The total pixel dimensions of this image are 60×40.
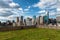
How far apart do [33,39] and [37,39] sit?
39.6 inches

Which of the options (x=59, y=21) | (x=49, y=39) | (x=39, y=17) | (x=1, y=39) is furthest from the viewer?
(x=39, y=17)

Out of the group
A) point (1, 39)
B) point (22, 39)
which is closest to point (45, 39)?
point (22, 39)

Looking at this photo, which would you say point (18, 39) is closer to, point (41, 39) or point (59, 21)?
point (41, 39)

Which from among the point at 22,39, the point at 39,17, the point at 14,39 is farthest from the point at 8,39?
the point at 39,17

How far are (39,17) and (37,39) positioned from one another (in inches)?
4409

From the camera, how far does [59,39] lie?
30938 mm

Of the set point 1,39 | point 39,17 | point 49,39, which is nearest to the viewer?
point 1,39

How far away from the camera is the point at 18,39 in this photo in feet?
104

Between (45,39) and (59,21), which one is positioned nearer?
(45,39)

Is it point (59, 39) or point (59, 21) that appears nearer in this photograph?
point (59, 39)

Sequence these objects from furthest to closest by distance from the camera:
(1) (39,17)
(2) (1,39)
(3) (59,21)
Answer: (1) (39,17) < (3) (59,21) < (2) (1,39)

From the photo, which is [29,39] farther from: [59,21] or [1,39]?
[59,21]

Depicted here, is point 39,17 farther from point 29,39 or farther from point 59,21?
point 29,39

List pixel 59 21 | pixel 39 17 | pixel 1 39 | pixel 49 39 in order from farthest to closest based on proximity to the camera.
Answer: pixel 39 17 → pixel 59 21 → pixel 49 39 → pixel 1 39
